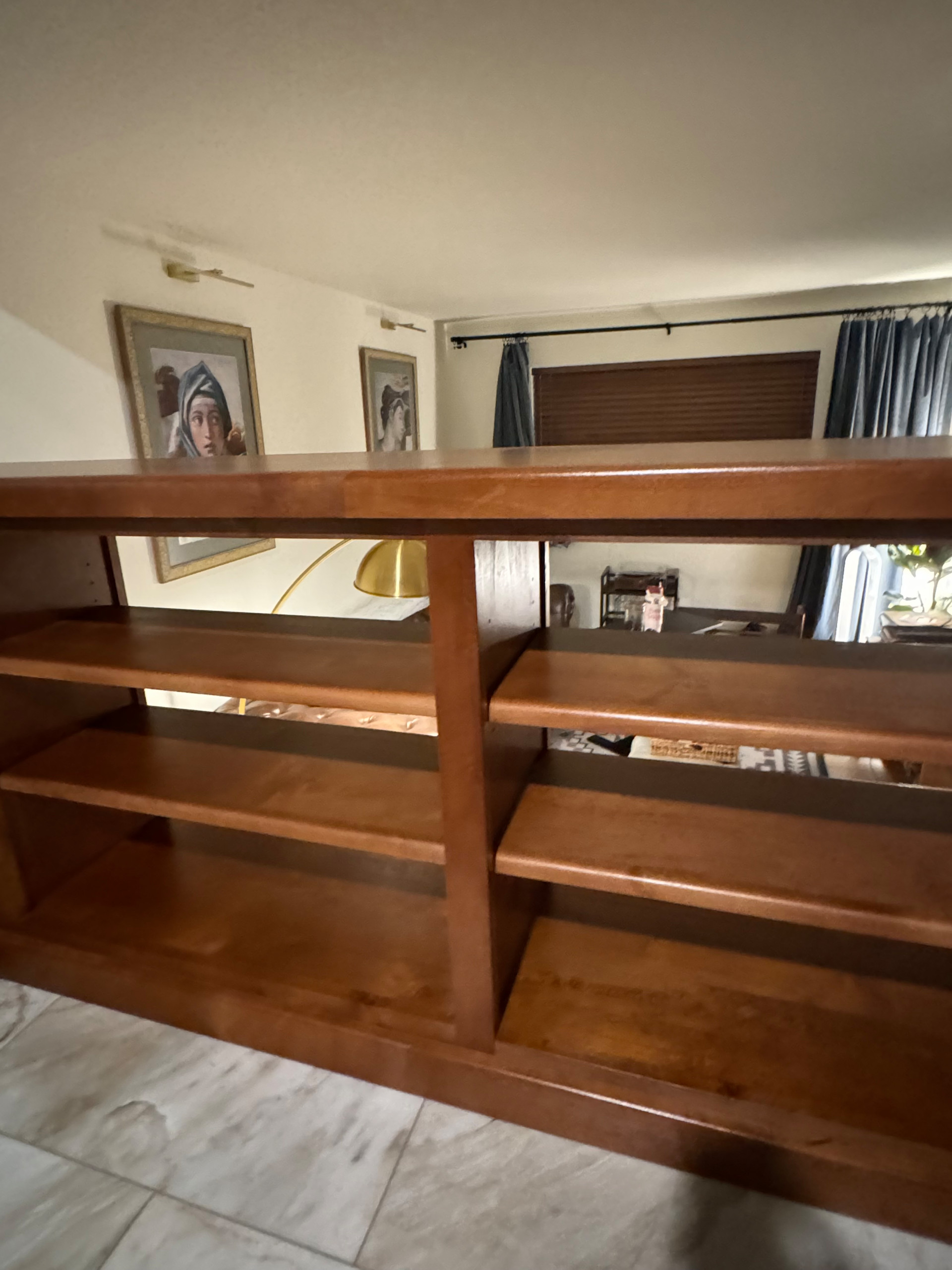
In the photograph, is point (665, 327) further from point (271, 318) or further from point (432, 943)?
point (432, 943)

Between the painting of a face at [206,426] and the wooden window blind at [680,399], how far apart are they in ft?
7.55

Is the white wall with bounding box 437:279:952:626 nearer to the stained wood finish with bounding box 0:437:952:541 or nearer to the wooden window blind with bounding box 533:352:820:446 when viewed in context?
the wooden window blind with bounding box 533:352:820:446

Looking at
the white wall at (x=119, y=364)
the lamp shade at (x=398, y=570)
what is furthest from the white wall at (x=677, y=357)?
the lamp shade at (x=398, y=570)

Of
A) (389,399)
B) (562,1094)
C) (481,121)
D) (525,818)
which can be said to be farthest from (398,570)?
(389,399)

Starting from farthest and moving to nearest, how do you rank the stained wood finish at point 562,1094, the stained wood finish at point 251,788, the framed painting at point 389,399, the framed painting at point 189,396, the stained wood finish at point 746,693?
the framed painting at point 389,399
the framed painting at point 189,396
the stained wood finish at point 251,788
the stained wood finish at point 562,1094
the stained wood finish at point 746,693

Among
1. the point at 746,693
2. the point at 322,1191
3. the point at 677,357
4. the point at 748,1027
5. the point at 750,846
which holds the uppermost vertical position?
the point at 677,357

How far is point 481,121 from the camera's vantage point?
1.59 meters

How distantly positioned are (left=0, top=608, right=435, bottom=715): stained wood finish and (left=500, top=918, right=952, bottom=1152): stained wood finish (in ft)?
1.93

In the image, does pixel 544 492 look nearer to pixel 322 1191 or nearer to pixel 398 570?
pixel 398 570

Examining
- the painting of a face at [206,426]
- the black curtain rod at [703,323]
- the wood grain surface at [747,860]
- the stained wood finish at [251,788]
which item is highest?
the black curtain rod at [703,323]

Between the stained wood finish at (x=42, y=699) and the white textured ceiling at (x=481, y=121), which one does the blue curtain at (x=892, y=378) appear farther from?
the stained wood finish at (x=42, y=699)

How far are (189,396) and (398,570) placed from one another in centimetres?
159

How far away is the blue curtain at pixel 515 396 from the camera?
485 centimetres

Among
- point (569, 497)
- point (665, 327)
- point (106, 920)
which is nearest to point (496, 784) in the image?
point (569, 497)
